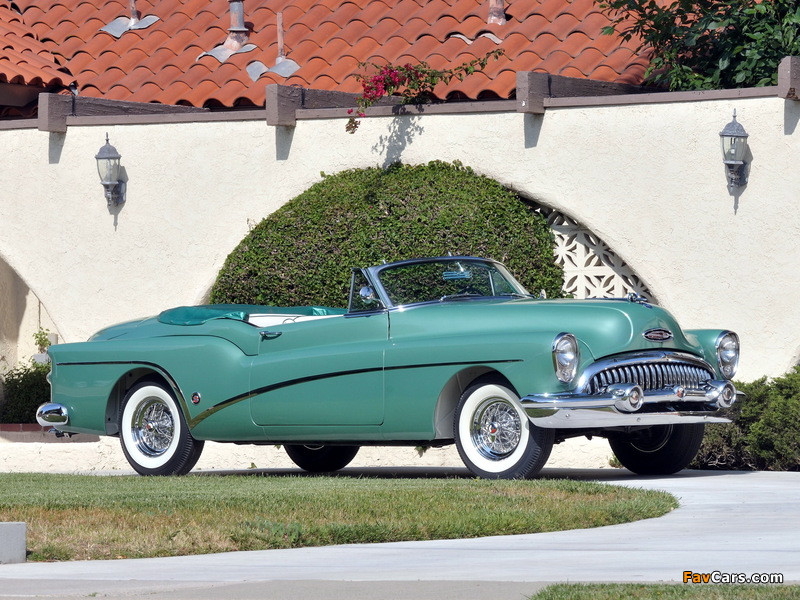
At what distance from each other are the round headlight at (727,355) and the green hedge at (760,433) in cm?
125

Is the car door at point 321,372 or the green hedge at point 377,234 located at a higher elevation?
the green hedge at point 377,234

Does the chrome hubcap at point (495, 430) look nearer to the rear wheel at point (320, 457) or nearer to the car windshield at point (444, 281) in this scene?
the car windshield at point (444, 281)

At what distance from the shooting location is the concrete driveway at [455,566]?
5.33m

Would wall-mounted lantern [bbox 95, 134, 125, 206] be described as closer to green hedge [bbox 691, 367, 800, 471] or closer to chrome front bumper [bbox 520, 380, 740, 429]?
green hedge [bbox 691, 367, 800, 471]

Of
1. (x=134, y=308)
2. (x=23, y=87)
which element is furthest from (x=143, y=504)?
(x=23, y=87)

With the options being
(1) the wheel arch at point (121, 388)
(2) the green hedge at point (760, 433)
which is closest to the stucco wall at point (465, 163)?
(2) the green hedge at point (760, 433)

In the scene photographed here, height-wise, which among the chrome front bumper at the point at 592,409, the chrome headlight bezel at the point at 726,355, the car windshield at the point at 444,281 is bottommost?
the chrome front bumper at the point at 592,409

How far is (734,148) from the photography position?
12.0 meters

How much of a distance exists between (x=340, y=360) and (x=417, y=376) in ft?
2.15

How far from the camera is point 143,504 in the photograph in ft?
26.0

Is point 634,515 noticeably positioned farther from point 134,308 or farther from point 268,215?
point 134,308

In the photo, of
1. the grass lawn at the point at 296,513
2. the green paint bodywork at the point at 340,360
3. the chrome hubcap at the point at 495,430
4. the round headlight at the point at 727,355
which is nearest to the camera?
the grass lawn at the point at 296,513

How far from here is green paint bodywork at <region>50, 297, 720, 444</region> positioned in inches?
369

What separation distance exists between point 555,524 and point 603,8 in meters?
7.85
